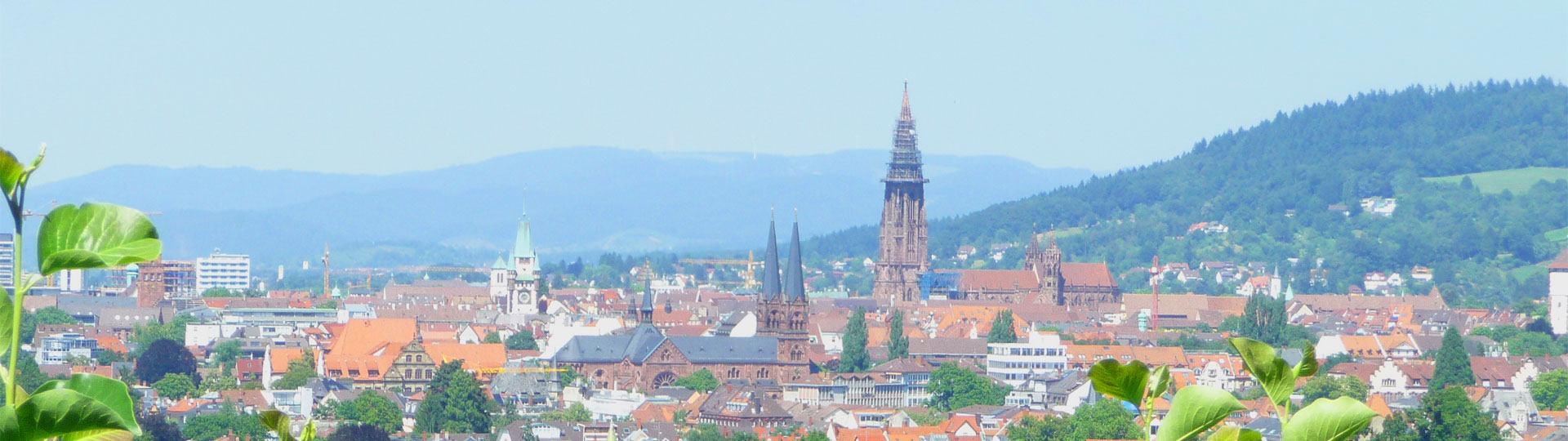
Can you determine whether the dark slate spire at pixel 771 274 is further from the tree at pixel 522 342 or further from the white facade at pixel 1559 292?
the white facade at pixel 1559 292

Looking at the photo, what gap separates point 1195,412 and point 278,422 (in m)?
1.35

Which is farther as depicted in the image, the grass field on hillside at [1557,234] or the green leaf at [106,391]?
the grass field on hillside at [1557,234]

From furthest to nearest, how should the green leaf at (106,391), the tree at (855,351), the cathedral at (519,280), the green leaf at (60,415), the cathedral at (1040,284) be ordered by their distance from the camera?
the cathedral at (1040,284), the cathedral at (519,280), the tree at (855,351), the green leaf at (106,391), the green leaf at (60,415)

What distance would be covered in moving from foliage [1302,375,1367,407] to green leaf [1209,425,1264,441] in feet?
217

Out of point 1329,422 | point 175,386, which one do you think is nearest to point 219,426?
point 175,386

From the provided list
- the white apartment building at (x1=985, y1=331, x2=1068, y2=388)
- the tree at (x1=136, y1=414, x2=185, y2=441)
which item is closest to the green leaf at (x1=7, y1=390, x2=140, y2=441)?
the tree at (x1=136, y1=414, x2=185, y2=441)

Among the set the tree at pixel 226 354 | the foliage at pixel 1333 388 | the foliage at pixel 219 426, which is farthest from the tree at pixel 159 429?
the tree at pixel 226 354

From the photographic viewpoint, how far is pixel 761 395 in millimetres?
72312

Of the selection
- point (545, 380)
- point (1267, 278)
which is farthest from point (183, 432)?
point (1267, 278)

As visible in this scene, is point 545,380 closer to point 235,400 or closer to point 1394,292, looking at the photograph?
point 235,400

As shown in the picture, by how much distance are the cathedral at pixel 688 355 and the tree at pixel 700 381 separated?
2.46 ft

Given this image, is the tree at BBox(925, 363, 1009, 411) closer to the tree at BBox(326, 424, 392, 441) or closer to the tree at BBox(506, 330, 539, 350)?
the tree at BBox(326, 424, 392, 441)

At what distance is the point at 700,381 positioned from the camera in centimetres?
8331

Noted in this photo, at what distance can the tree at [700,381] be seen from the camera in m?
82.3
